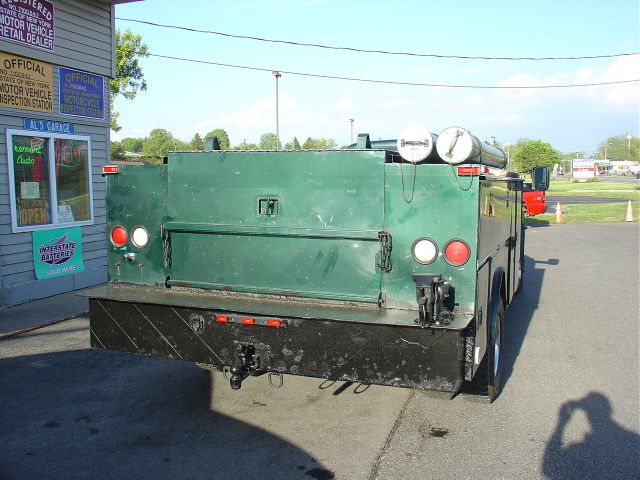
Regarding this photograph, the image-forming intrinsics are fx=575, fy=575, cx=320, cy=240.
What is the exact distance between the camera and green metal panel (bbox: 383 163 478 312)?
12.2ft

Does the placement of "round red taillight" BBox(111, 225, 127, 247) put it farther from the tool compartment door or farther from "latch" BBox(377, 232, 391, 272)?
"latch" BBox(377, 232, 391, 272)

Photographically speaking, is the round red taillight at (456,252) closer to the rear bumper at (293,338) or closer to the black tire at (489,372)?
the rear bumper at (293,338)

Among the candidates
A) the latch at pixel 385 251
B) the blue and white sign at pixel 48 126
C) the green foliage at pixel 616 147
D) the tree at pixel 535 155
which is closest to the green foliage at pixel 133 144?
the tree at pixel 535 155

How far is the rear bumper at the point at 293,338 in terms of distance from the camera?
11.6 ft

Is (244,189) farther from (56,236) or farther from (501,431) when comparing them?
(56,236)

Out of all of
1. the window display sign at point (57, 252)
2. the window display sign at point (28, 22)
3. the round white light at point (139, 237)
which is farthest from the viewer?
the window display sign at point (57, 252)

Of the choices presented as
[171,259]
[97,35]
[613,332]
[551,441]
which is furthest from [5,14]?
[613,332]

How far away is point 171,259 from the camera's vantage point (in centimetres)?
454

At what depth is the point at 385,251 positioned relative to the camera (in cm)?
389

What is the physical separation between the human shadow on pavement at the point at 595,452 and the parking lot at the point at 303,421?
0.01 metres

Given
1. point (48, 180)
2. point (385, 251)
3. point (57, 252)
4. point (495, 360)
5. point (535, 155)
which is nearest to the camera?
point (385, 251)

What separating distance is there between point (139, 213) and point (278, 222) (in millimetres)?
1190

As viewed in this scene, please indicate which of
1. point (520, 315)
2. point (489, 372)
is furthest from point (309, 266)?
point (520, 315)

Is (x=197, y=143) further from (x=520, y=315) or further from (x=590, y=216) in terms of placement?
(x=520, y=315)
